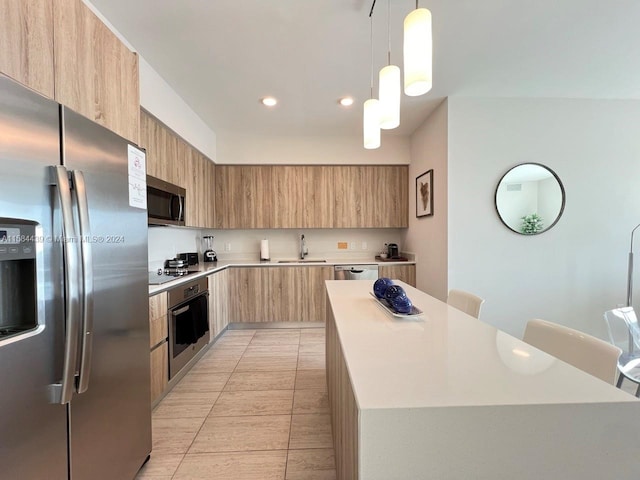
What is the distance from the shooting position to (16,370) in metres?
0.81

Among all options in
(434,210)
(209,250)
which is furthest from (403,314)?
(209,250)

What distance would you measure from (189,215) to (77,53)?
2.00 metres

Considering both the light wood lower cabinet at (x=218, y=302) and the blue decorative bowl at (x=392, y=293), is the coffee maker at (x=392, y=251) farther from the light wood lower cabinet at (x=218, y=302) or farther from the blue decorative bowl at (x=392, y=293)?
the blue decorative bowl at (x=392, y=293)

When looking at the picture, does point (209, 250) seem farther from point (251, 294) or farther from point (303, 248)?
point (303, 248)

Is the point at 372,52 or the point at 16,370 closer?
the point at 16,370

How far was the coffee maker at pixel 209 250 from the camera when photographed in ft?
12.6

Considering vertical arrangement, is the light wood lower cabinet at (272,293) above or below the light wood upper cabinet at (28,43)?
below

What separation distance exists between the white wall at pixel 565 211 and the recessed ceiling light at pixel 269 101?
72.8 inches

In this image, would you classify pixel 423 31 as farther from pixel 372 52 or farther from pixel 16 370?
pixel 16 370

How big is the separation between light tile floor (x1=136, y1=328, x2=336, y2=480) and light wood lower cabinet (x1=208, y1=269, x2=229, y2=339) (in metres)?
0.36

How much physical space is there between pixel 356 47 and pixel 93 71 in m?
1.67

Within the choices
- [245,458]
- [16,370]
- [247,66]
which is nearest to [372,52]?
[247,66]

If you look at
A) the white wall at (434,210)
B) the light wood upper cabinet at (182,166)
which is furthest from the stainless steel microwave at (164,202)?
the white wall at (434,210)

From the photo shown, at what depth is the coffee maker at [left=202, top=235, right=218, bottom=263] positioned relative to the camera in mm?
3852
